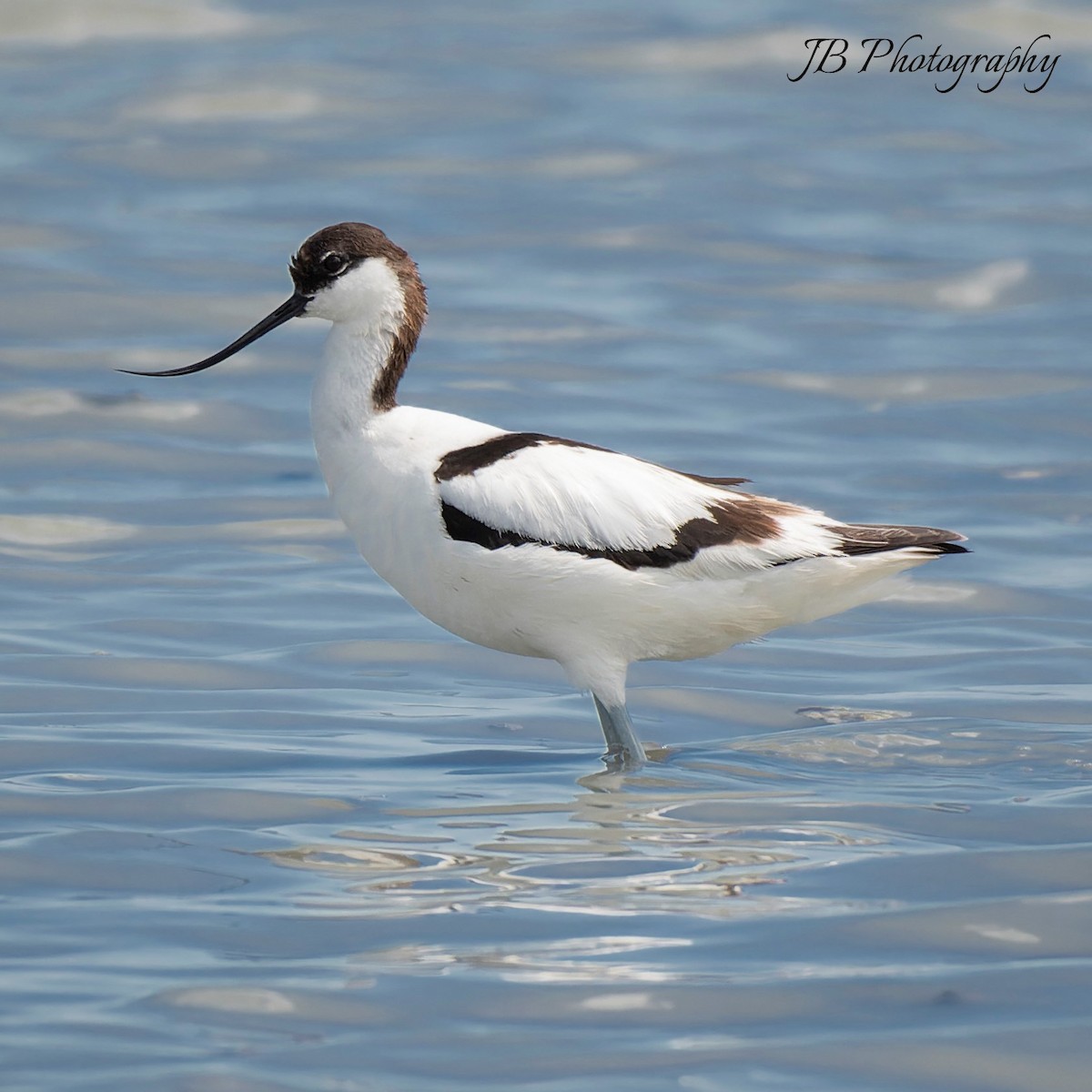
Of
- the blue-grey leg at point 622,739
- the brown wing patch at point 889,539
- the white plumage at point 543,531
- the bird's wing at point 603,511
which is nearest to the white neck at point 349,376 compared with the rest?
the white plumage at point 543,531

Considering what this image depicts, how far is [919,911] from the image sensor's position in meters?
5.84

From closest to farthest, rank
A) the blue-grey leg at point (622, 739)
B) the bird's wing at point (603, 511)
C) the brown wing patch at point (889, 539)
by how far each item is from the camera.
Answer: the bird's wing at point (603, 511) < the blue-grey leg at point (622, 739) < the brown wing patch at point (889, 539)

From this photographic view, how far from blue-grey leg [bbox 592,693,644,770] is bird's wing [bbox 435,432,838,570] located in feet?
1.90

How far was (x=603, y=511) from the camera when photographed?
793 cm

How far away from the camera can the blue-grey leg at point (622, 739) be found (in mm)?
7957

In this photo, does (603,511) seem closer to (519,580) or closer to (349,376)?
(519,580)

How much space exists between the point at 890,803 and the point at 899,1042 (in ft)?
7.08

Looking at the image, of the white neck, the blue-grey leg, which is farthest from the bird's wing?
the blue-grey leg

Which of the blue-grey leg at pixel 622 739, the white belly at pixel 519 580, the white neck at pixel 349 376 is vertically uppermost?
the white neck at pixel 349 376

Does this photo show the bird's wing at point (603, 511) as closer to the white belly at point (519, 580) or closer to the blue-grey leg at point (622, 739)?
the white belly at point (519, 580)

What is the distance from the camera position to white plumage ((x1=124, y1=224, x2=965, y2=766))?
25.4ft

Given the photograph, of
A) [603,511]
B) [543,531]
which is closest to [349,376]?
[543,531]

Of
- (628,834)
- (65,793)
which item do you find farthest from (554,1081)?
(65,793)

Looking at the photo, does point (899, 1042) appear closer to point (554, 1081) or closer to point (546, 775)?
point (554, 1081)
